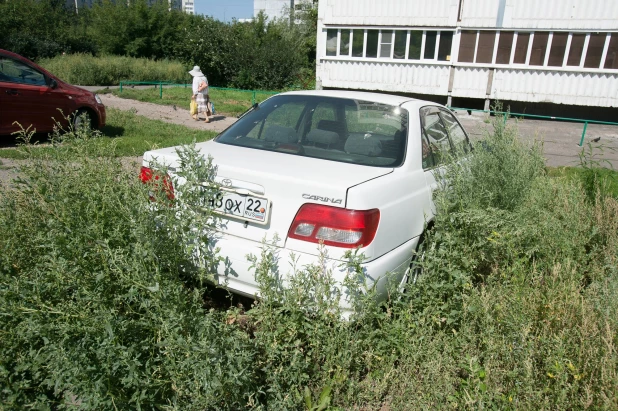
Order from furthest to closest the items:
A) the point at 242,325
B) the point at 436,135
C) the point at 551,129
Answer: the point at 551,129 → the point at 436,135 → the point at 242,325

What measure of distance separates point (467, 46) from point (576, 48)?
416cm

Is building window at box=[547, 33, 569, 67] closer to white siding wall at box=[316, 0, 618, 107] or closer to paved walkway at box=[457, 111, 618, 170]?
white siding wall at box=[316, 0, 618, 107]

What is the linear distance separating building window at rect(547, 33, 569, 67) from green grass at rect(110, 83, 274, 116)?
12091 millimetres

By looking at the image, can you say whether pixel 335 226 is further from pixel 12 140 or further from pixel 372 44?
pixel 372 44

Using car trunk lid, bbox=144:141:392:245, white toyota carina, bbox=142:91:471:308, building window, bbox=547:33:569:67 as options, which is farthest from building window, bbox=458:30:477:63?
car trunk lid, bbox=144:141:392:245

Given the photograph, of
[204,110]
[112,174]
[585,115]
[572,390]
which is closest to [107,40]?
[204,110]

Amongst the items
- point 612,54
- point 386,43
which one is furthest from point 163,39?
point 612,54

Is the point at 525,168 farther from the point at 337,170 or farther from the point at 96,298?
the point at 96,298

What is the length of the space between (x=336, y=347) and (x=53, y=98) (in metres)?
8.60

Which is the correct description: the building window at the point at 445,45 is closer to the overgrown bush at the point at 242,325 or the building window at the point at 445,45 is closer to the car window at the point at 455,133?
the car window at the point at 455,133

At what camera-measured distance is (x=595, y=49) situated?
18469mm

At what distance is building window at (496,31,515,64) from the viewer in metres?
19.6

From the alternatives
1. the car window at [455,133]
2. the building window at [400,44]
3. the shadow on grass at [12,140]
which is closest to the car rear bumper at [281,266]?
the car window at [455,133]

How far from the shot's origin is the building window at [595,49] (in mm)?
18328
